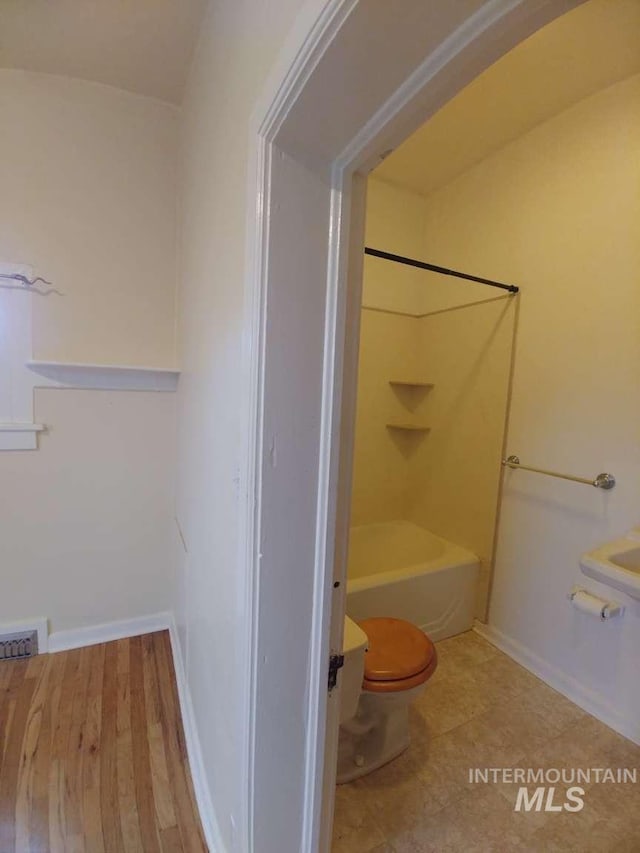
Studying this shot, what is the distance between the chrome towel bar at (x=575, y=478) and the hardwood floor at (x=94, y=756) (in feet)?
6.23

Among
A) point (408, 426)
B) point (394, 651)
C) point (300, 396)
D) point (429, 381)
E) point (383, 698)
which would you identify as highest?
point (429, 381)

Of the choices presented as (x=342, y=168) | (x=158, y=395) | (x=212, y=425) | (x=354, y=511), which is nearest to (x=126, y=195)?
(x=158, y=395)

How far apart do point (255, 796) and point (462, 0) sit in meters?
1.26

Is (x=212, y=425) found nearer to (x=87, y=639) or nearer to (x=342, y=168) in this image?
(x=342, y=168)

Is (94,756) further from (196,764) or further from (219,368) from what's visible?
(219,368)

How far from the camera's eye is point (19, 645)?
1812 millimetres

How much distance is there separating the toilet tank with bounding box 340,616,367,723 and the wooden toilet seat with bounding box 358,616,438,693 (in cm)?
15

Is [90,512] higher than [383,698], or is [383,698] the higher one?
[90,512]

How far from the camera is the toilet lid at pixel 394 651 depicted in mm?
1298

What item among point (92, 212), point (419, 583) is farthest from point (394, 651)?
point (92, 212)

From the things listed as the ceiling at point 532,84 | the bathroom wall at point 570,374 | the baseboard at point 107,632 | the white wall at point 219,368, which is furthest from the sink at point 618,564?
the baseboard at point 107,632

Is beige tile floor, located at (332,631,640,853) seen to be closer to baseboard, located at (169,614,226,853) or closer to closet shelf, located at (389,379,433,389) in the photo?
baseboard, located at (169,614,226,853)

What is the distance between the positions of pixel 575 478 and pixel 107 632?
2.41 metres

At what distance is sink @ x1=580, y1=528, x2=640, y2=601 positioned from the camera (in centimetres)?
119
